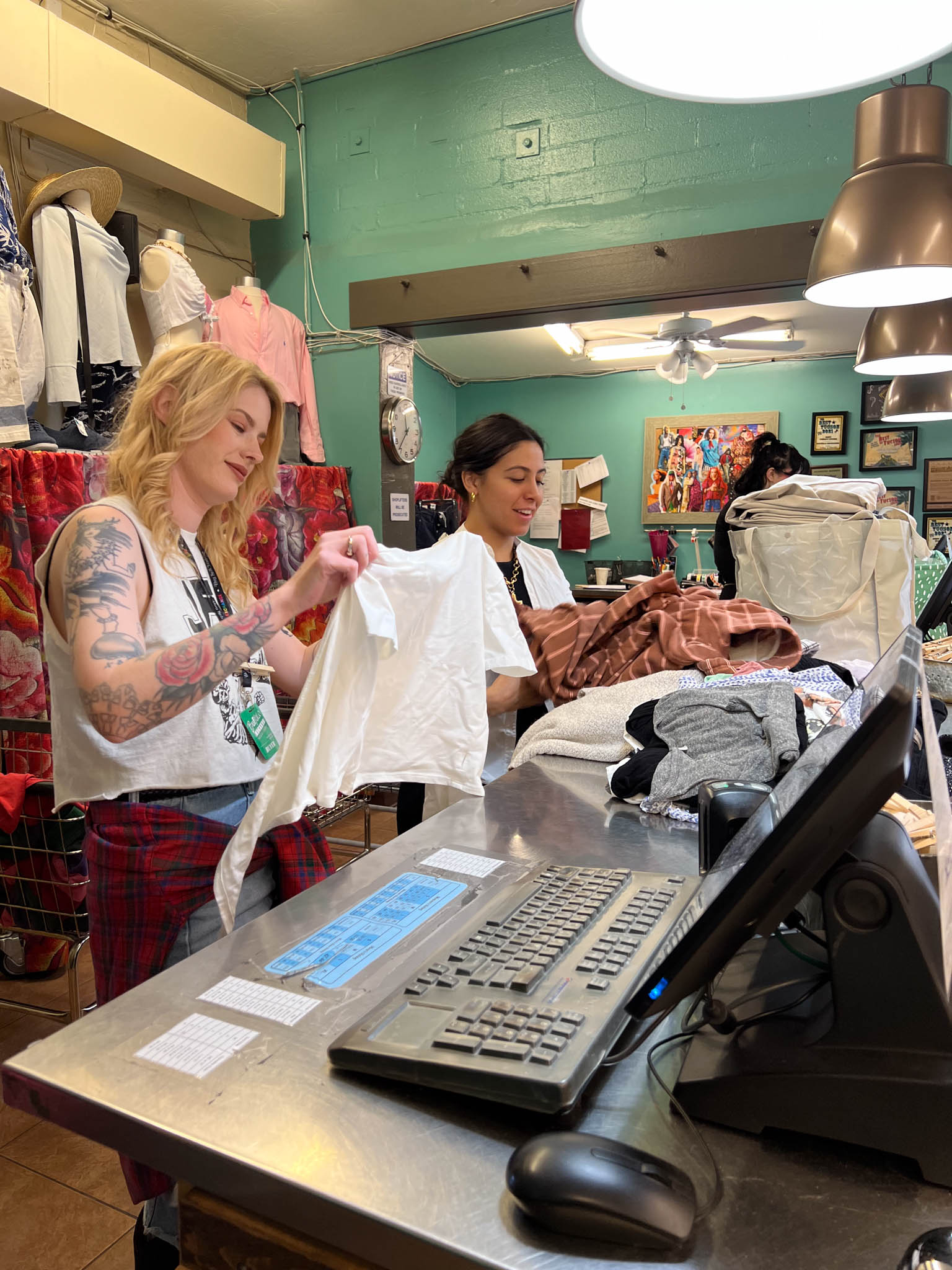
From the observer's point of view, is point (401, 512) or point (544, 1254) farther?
point (401, 512)

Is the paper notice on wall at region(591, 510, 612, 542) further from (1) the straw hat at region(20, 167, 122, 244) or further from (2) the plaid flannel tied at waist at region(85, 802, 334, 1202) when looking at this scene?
(2) the plaid flannel tied at waist at region(85, 802, 334, 1202)

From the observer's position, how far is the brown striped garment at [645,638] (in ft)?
6.49

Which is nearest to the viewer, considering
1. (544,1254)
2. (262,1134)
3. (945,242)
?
(544,1254)

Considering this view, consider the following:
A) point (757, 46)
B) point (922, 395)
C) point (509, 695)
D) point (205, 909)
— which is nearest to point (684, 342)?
point (922, 395)

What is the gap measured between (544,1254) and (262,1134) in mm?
226

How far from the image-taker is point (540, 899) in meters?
0.93

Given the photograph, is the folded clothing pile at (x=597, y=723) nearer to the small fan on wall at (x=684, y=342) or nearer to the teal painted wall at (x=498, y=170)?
the teal painted wall at (x=498, y=170)

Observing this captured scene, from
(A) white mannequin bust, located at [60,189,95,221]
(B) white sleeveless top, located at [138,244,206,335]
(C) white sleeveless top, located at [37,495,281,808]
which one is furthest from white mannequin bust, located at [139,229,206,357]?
(C) white sleeveless top, located at [37,495,281,808]

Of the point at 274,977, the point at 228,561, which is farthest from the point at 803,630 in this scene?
the point at 274,977

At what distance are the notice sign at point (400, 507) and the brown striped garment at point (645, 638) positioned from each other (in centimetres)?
262

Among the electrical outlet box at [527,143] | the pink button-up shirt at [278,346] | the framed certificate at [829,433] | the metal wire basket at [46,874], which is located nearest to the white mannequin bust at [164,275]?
the pink button-up shirt at [278,346]

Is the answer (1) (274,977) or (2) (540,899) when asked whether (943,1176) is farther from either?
(1) (274,977)

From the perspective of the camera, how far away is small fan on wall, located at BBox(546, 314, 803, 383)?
5273 millimetres

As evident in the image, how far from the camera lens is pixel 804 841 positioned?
1.78ft
